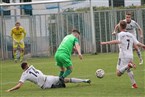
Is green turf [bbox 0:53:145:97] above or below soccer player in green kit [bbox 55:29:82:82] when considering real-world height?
below

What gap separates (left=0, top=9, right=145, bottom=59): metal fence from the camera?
31922 mm

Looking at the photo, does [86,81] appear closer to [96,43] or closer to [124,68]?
[124,68]

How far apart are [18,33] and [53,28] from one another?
4103 mm

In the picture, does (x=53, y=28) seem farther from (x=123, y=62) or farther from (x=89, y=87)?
(x=123, y=62)

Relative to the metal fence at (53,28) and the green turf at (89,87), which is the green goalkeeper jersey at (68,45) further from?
the metal fence at (53,28)

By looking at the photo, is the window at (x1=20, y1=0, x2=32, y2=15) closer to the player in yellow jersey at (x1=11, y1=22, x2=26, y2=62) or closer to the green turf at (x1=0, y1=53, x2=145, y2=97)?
the player in yellow jersey at (x1=11, y1=22, x2=26, y2=62)

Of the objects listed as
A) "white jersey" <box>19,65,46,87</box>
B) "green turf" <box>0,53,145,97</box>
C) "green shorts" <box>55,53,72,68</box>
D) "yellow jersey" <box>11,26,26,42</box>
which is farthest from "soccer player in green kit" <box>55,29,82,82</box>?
"yellow jersey" <box>11,26,26,42</box>

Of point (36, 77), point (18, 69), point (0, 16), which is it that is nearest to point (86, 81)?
point (36, 77)

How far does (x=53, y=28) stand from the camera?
32.4 meters

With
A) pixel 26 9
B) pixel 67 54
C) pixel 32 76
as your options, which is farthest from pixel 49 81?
pixel 26 9

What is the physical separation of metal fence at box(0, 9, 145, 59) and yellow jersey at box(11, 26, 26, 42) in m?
2.81

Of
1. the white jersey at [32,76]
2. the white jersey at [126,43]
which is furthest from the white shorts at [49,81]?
the white jersey at [126,43]

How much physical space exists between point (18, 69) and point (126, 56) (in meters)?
9.16

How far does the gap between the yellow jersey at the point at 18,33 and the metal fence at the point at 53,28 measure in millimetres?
2807
